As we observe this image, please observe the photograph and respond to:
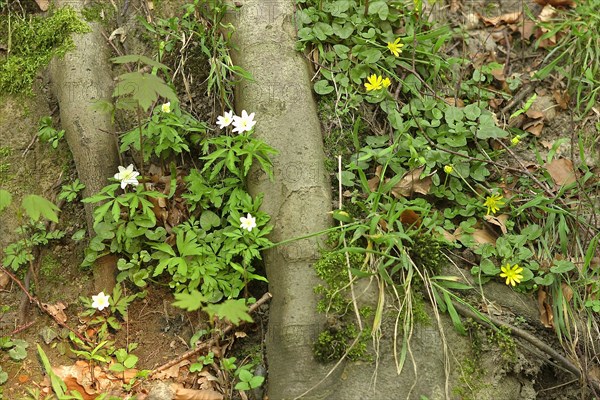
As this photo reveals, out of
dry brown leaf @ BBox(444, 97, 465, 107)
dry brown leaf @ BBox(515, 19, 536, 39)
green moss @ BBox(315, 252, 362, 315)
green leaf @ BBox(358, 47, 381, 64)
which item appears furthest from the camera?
dry brown leaf @ BBox(515, 19, 536, 39)

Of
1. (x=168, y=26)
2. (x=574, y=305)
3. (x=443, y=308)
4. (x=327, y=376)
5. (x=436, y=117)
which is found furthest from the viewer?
(x=168, y=26)

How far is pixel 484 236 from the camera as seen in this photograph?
3318 mm

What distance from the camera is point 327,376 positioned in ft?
8.98

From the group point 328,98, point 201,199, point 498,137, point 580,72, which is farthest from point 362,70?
point 580,72

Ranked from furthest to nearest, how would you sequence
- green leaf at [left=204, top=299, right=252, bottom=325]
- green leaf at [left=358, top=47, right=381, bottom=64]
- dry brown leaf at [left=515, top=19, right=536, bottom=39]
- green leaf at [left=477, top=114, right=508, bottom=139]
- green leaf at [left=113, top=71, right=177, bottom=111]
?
dry brown leaf at [left=515, top=19, right=536, bottom=39] → green leaf at [left=358, top=47, right=381, bottom=64] → green leaf at [left=477, top=114, right=508, bottom=139] → green leaf at [left=113, top=71, right=177, bottom=111] → green leaf at [left=204, top=299, right=252, bottom=325]

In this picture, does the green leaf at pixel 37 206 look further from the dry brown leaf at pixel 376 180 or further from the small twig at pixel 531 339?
the small twig at pixel 531 339

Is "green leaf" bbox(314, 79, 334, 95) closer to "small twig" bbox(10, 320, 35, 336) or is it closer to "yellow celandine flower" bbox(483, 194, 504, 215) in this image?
"yellow celandine flower" bbox(483, 194, 504, 215)

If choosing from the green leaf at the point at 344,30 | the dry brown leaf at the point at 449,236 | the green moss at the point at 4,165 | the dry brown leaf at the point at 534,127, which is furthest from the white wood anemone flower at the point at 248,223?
the dry brown leaf at the point at 534,127

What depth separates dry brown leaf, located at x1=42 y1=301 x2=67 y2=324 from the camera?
10.5 feet

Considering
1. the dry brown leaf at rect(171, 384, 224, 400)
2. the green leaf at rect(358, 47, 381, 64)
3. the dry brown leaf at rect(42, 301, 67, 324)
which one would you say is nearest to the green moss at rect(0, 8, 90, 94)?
the dry brown leaf at rect(42, 301, 67, 324)

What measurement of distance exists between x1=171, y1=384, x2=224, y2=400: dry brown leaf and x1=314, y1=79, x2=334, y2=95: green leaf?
5.52 feet

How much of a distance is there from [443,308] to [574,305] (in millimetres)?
720

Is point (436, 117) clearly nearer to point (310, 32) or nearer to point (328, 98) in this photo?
point (328, 98)

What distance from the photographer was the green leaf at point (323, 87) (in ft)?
11.7
